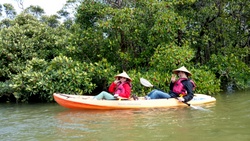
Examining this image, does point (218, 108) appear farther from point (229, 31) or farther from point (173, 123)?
point (229, 31)

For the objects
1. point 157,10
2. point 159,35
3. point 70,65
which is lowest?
point 70,65

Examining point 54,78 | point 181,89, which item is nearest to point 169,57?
point 181,89

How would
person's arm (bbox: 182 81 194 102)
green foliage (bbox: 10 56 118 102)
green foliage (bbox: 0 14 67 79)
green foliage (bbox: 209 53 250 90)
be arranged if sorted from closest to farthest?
person's arm (bbox: 182 81 194 102) → green foliage (bbox: 10 56 118 102) → green foliage (bbox: 0 14 67 79) → green foliage (bbox: 209 53 250 90)

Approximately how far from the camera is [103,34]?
36.2ft

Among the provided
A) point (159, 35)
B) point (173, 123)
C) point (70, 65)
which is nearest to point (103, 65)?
point (70, 65)

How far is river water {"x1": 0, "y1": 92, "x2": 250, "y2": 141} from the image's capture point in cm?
460

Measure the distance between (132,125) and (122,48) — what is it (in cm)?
605

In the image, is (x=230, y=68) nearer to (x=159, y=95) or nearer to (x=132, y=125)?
(x=159, y=95)

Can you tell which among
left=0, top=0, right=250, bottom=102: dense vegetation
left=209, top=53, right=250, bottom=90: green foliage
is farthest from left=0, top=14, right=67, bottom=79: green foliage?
left=209, top=53, right=250, bottom=90: green foliage

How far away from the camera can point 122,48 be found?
11.3 metres

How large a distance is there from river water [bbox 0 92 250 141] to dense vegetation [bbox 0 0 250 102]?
2.22m

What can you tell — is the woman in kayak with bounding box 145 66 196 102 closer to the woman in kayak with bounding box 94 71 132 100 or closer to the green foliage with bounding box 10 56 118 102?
the woman in kayak with bounding box 94 71 132 100

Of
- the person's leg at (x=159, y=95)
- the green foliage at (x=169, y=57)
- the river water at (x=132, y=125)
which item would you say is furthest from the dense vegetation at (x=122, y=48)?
the river water at (x=132, y=125)

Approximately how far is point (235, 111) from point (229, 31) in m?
7.10
